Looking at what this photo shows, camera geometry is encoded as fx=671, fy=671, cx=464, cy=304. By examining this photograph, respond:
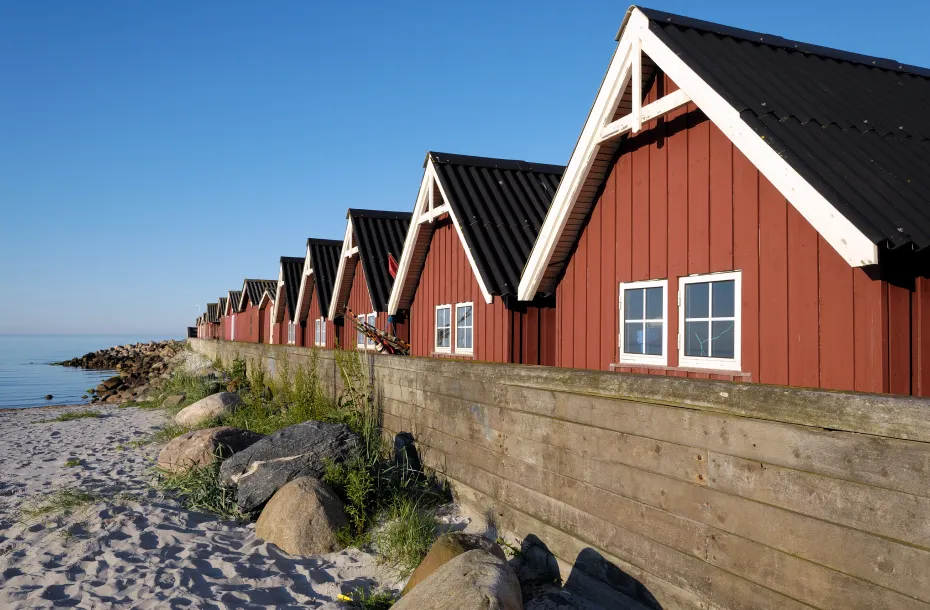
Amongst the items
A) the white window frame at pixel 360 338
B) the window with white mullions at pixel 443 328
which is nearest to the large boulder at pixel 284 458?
the window with white mullions at pixel 443 328

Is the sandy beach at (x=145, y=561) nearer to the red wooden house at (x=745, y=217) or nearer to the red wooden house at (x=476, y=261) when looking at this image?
the red wooden house at (x=745, y=217)

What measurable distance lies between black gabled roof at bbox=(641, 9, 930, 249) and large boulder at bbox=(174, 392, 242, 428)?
10827 millimetres

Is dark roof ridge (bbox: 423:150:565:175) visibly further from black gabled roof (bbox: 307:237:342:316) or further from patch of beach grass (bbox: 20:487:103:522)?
black gabled roof (bbox: 307:237:342:316)

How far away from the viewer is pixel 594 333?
8461 mm

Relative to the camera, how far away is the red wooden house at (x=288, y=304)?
2664cm

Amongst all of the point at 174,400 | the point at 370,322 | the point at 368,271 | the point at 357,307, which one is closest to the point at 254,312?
the point at 174,400

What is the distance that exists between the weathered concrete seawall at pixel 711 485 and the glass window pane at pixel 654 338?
1936 mm

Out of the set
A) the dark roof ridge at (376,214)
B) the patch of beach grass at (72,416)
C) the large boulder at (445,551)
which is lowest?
the patch of beach grass at (72,416)

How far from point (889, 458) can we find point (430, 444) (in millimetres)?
5589

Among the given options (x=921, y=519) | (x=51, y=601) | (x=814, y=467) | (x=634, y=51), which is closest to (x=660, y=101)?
(x=634, y=51)

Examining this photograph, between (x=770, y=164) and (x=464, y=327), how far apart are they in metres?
6.99

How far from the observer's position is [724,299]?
263 inches

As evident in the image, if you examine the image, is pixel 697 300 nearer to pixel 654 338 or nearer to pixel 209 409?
pixel 654 338

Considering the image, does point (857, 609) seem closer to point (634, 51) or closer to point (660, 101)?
point (660, 101)
